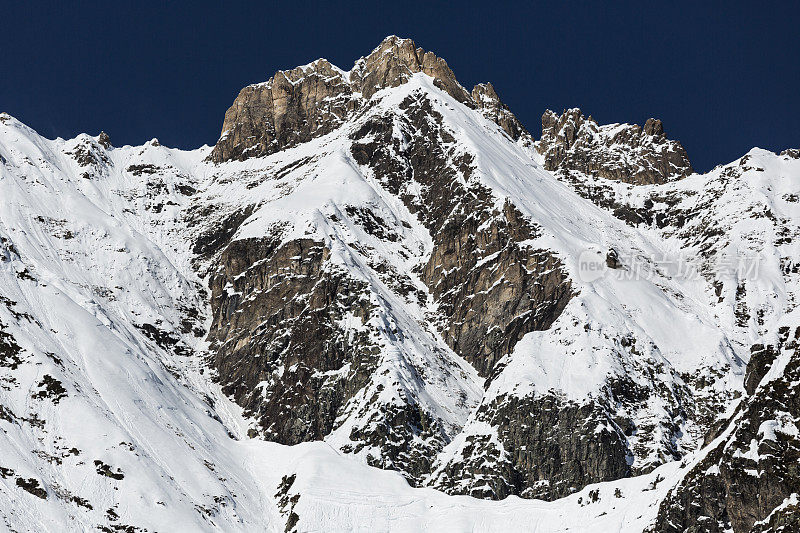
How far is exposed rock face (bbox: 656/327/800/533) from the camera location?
89375mm

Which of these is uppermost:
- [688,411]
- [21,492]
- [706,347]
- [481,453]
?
[706,347]

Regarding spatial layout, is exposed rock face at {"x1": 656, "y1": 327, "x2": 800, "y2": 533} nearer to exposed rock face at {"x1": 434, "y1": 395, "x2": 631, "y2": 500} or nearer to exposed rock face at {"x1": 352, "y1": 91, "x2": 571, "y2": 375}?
exposed rock face at {"x1": 434, "y1": 395, "x2": 631, "y2": 500}

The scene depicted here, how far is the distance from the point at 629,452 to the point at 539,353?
19.4 m

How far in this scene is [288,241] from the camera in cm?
19675

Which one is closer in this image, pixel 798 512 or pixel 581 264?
pixel 798 512

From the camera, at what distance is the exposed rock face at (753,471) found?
89.4 metres

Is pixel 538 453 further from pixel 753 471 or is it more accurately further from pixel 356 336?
pixel 753 471

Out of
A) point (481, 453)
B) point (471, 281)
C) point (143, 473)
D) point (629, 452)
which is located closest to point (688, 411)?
point (629, 452)

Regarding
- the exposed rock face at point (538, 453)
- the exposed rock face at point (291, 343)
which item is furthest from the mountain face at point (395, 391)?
the exposed rock face at point (291, 343)

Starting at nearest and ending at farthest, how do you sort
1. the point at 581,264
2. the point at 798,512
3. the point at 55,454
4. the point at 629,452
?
the point at 798,512, the point at 55,454, the point at 629,452, the point at 581,264

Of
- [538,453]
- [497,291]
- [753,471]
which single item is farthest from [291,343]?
[753,471]

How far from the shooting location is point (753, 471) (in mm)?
92562

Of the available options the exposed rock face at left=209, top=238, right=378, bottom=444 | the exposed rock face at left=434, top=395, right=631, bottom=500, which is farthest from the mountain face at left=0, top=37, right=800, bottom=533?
the exposed rock face at left=209, top=238, right=378, bottom=444

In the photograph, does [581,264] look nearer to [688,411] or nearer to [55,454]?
[688,411]
